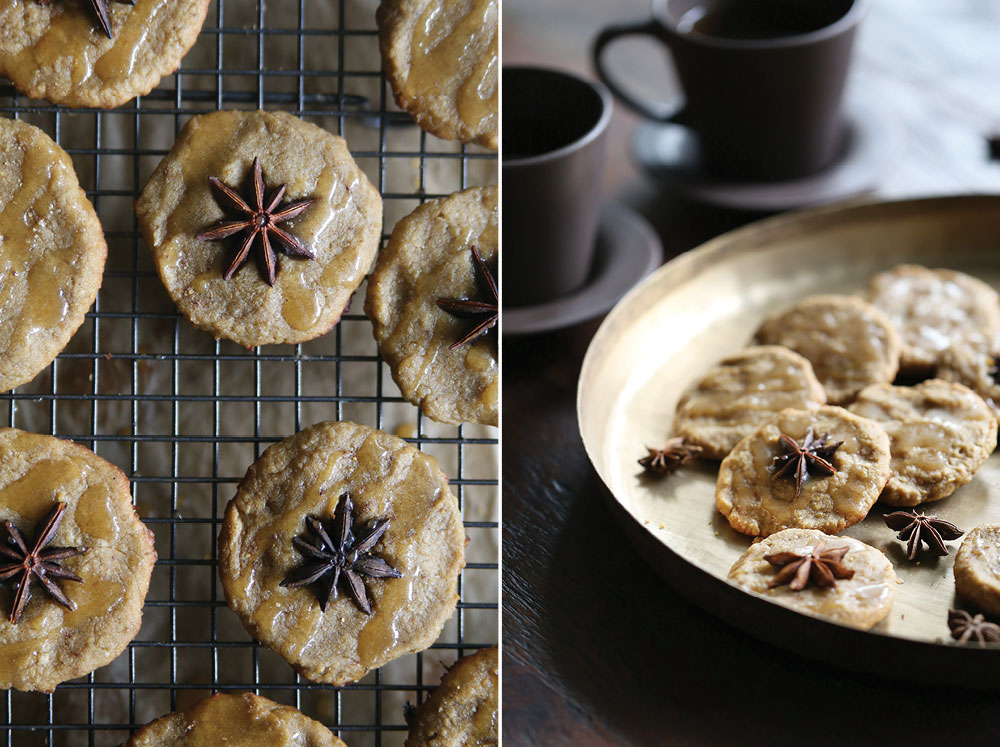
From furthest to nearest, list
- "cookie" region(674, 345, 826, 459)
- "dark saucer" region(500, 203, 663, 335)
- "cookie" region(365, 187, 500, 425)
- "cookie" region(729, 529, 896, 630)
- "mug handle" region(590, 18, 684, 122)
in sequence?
"mug handle" region(590, 18, 684, 122)
"dark saucer" region(500, 203, 663, 335)
"cookie" region(674, 345, 826, 459)
"cookie" region(365, 187, 500, 425)
"cookie" region(729, 529, 896, 630)

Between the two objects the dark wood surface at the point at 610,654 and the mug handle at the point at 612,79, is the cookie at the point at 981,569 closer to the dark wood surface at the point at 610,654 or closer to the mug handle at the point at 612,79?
the dark wood surface at the point at 610,654

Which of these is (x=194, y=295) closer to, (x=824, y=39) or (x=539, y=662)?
(x=539, y=662)

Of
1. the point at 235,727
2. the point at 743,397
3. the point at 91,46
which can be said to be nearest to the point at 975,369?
the point at 743,397

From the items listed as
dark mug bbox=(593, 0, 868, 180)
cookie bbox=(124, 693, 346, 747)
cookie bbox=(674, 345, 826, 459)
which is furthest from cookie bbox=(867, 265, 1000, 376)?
cookie bbox=(124, 693, 346, 747)

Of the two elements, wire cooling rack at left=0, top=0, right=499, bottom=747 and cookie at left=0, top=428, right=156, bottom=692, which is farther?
wire cooling rack at left=0, top=0, right=499, bottom=747

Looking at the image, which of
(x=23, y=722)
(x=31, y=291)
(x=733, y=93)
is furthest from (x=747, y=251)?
(x=23, y=722)

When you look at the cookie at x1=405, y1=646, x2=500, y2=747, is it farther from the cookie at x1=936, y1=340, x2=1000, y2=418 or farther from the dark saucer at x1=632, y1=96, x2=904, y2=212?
the dark saucer at x1=632, y1=96, x2=904, y2=212
